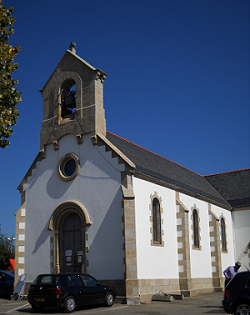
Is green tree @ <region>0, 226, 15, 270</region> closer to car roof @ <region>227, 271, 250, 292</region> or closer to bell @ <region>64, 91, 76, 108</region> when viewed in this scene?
bell @ <region>64, 91, 76, 108</region>

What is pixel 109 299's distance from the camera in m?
16.6

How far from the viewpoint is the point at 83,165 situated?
2089 cm

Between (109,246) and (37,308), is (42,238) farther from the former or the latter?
(37,308)

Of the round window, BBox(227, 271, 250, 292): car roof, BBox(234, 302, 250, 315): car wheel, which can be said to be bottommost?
BBox(234, 302, 250, 315): car wheel

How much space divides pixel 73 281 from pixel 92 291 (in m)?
0.92

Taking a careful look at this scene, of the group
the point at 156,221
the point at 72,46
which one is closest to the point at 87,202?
the point at 156,221

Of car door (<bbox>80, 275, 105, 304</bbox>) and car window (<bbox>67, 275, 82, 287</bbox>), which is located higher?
car window (<bbox>67, 275, 82, 287</bbox>)

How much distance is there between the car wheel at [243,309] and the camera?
36.9 ft

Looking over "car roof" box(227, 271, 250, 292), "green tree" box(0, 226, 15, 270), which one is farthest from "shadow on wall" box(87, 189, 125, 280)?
"green tree" box(0, 226, 15, 270)

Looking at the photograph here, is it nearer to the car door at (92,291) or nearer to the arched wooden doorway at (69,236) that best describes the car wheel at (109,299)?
the car door at (92,291)

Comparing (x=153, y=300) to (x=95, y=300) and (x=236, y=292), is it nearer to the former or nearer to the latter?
(x=95, y=300)

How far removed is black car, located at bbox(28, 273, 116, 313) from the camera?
1462 centimetres

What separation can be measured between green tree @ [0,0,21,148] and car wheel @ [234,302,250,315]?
26.6 feet

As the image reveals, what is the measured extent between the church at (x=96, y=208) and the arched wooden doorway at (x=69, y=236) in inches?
2.0
